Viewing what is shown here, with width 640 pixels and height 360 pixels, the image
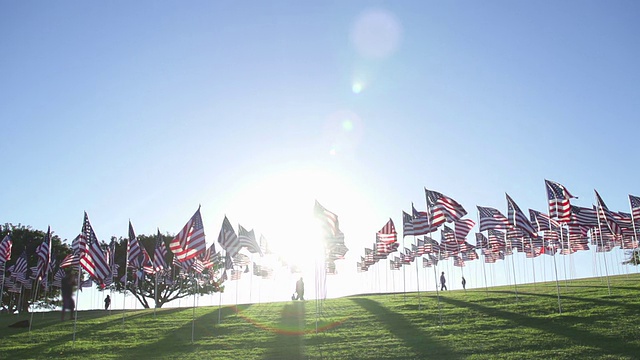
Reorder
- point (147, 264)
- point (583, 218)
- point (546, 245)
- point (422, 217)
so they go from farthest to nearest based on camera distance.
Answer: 1. point (546, 245)
2. point (147, 264)
3. point (583, 218)
4. point (422, 217)

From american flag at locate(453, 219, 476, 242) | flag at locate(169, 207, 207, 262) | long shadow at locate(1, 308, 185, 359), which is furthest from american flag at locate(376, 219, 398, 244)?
long shadow at locate(1, 308, 185, 359)

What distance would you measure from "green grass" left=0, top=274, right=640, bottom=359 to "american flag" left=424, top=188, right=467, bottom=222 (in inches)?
237

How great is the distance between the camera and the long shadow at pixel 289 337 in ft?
84.3

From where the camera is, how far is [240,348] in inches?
1077

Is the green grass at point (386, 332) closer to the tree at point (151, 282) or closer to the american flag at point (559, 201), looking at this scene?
the american flag at point (559, 201)

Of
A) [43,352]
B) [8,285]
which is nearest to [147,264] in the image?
[8,285]

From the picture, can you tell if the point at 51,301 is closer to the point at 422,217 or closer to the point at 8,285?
the point at 8,285

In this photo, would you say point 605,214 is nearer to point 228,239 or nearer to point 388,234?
point 388,234

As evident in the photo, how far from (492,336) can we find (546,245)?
30046 millimetres

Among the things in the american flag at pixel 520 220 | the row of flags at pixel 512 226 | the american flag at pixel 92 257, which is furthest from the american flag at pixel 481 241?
the american flag at pixel 92 257

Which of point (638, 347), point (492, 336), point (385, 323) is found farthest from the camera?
point (385, 323)

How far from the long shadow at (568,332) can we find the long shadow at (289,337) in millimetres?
11303

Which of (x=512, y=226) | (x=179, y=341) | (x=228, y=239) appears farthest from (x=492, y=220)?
(x=179, y=341)

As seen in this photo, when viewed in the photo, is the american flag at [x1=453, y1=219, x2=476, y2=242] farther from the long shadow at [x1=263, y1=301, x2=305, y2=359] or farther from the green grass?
the long shadow at [x1=263, y1=301, x2=305, y2=359]
